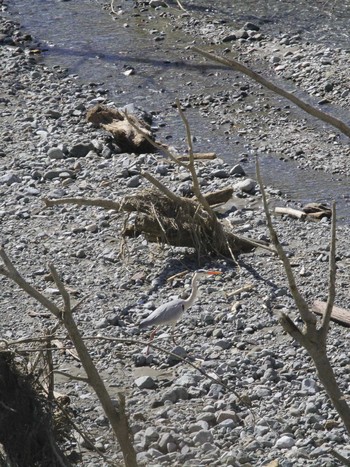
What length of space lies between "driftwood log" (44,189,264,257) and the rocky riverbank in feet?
0.35

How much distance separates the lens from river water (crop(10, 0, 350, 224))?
11688mm

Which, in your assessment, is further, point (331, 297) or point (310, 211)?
point (310, 211)

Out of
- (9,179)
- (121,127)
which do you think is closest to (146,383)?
(9,179)

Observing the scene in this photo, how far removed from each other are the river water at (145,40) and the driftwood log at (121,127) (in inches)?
19.8

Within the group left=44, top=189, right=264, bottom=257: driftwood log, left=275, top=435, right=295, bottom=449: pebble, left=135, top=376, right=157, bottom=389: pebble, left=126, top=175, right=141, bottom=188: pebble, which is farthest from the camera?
left=126, top=175, right=141, bottom=188: pebble

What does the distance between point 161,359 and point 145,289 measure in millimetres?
1084

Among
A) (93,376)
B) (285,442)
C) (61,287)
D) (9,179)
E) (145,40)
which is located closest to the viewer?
(61,287)

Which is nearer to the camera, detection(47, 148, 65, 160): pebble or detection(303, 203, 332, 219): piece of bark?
detection(303, 203, 332, 219): piece of bark

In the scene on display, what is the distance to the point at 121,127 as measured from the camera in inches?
394

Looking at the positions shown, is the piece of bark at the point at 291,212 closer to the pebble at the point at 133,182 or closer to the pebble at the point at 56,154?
the pebble at the point at 133,182

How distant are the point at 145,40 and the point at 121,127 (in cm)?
391

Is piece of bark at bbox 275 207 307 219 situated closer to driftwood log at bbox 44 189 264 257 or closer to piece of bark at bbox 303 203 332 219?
piece of bark at bbox 303 203 332 219

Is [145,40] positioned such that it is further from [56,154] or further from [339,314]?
[339,314]

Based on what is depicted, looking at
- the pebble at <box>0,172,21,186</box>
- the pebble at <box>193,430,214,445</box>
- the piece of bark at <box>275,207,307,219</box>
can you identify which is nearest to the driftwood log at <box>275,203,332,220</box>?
the piece of bark at <box>275,207,307,219</box>
